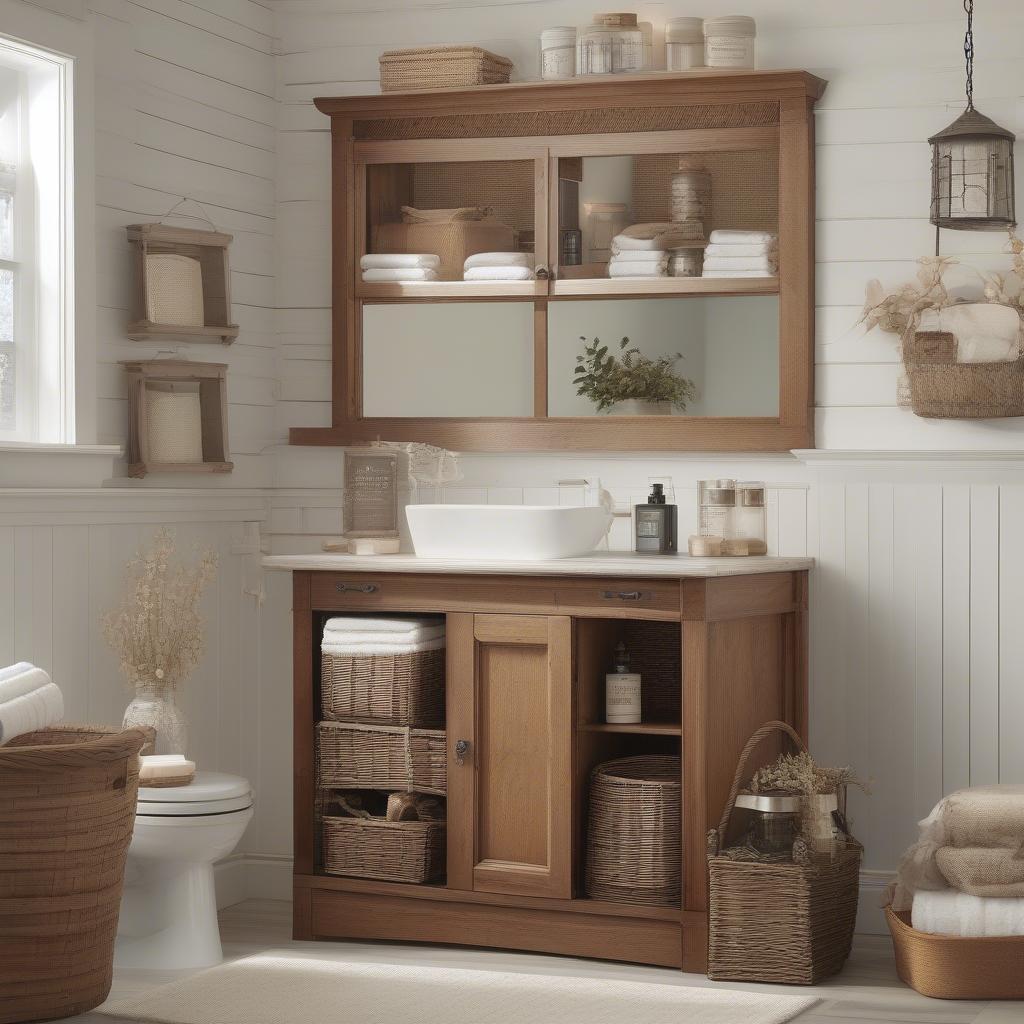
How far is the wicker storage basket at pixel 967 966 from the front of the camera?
144 inches

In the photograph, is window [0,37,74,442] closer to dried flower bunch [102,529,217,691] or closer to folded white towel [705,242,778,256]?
dried flower bunch [102,529,217,691]

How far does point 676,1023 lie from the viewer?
11.5 feet

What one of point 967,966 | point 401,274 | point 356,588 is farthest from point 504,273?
point 967,966

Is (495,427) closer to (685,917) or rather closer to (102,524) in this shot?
(102,524)

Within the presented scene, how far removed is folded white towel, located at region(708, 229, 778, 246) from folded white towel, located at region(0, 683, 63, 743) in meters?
2.12

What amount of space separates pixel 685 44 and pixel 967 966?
248 cm

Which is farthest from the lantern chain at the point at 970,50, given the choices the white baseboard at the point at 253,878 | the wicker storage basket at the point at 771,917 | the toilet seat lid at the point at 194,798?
the white baseboard at the point at 253,878

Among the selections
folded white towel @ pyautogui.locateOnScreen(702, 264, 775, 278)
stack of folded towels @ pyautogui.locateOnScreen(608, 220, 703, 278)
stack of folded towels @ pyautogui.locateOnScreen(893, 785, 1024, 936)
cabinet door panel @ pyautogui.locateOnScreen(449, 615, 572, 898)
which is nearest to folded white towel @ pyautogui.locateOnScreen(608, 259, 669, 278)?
stack of folded towels @ pyautogui.locateOnScreen(608, 220, 703, 278)

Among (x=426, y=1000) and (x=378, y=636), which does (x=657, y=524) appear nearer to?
(x=378, y=636)

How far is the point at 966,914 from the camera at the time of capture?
145 inches

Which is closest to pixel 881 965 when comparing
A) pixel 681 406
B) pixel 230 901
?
pixel 681 406

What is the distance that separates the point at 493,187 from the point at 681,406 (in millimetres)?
836

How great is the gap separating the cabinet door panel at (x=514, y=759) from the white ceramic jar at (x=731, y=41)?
159 centimetres

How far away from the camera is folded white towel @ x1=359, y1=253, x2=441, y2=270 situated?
4.71 metres
